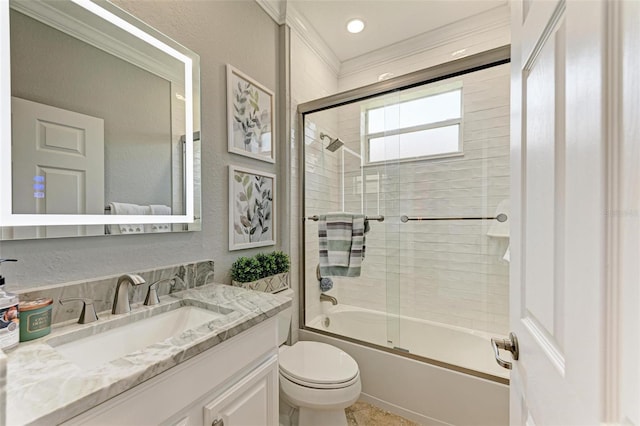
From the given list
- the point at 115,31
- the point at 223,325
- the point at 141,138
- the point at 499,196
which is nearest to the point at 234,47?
the point at 115,31

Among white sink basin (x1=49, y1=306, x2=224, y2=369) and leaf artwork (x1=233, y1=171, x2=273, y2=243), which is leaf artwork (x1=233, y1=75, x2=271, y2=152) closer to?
leaf artwork (x1=233, y1=171, x2=273, y2=243)

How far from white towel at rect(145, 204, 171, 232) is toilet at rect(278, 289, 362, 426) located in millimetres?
930

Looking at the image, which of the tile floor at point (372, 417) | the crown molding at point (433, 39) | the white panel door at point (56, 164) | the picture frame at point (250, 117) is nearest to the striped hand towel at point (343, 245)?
the picture frame at point (250, 117)

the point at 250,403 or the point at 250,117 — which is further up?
the point at 250,117

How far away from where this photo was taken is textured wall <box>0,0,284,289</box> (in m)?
0.87

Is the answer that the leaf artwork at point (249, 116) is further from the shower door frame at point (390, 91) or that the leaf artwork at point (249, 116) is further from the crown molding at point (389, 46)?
the crown molding at point (389, 46)

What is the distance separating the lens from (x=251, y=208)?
1670 millimetres

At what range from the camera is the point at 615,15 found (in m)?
0.29

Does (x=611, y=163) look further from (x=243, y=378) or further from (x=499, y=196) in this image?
(x=499, y=196)

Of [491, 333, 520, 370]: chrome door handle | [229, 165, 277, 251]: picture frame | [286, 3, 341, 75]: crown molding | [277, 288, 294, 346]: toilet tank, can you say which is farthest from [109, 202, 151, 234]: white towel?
[286, 3, 341, 75]: crown molding

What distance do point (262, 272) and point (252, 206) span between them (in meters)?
0.41

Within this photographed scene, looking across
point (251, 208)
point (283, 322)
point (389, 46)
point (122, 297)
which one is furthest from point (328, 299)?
point (389, 46)

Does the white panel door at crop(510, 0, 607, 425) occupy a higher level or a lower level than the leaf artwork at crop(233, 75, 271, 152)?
lower

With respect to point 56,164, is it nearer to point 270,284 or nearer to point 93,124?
point 93,124
